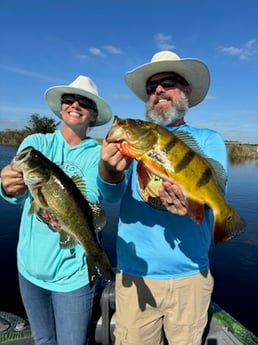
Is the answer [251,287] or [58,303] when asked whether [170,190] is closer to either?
[58,303]

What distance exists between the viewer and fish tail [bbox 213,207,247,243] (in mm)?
2633

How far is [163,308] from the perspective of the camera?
3373 mm

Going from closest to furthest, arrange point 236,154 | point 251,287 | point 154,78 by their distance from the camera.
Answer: point 154,78
point 251,287
point 236,154

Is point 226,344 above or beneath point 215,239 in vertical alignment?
beneath

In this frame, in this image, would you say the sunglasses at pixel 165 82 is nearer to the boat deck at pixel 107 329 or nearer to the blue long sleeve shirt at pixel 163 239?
the blue long sleeve shirt at pixel 163 239

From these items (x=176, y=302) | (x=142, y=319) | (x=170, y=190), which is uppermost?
(x=170, y=190)

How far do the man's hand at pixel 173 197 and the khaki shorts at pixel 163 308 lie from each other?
3.06 ft

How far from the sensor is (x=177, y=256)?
3.20m

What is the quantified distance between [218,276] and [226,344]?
685 cm

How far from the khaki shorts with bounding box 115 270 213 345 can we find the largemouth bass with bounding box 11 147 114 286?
0.54 m

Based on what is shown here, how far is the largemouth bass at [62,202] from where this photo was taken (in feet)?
9.28

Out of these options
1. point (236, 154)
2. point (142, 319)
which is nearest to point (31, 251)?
point (142, 319)

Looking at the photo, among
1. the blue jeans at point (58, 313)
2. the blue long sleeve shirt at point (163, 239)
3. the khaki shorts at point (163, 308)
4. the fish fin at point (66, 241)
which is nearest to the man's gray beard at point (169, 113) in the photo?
the blue long sleeve shirt at point (163, 239)

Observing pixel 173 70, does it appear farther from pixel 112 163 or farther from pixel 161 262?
pixel 161 262
